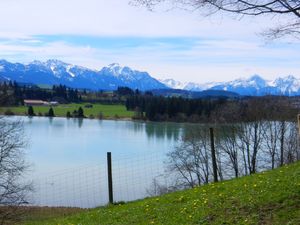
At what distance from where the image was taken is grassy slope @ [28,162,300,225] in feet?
26.1

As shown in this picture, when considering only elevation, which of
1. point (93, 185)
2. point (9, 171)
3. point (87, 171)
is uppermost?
point (9, 171)

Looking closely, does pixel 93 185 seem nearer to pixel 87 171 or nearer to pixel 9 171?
pixel 87 171

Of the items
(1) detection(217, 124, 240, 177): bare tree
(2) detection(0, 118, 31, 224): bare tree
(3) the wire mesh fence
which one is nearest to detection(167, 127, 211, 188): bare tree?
(3) the wire mesh fence

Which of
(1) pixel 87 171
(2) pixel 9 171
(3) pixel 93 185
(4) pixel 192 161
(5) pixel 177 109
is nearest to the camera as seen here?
(2) pixel 9 171

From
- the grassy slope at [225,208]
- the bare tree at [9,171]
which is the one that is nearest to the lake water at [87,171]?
the bare tree at [9,171]

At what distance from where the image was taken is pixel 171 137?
232 feet

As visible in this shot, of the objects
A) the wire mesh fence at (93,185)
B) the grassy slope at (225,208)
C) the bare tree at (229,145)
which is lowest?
the wire mesh fence at (93,185)

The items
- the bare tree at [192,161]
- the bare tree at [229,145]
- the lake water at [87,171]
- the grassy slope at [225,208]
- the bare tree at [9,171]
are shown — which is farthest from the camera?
the bare tree at [229,145]

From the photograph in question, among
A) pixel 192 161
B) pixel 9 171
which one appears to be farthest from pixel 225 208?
pixel 192 161

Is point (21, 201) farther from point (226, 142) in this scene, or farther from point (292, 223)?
point (226, 142)

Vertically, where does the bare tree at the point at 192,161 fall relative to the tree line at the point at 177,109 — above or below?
below

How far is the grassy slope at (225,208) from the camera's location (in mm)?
7969

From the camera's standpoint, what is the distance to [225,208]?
9.00 metres

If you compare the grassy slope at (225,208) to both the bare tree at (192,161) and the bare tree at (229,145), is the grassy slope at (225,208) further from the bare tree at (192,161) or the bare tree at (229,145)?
the bare tree at (229,145)
